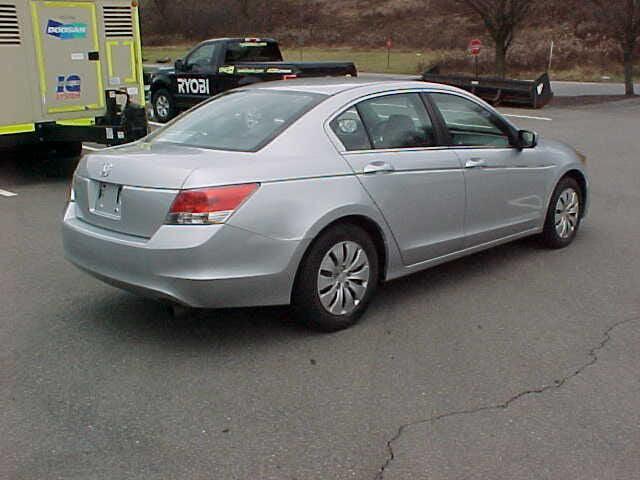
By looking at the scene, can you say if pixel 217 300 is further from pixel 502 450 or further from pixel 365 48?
pixel 365 48

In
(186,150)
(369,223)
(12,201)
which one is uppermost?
(186,150)

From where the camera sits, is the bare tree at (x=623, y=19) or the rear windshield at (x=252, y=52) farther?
the bare tree at (x=623, y=19)

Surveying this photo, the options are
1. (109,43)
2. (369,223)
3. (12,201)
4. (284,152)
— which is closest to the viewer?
(284,152)

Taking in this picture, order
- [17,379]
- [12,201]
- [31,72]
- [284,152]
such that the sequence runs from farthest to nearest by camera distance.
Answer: [31,72]
[12,201]
[284,152]
[17,379]

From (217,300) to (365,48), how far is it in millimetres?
56161

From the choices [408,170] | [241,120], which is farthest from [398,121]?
[241,120]

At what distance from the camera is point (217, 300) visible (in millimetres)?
4137

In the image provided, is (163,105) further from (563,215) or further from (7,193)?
(563,215)

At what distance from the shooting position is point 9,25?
30.2ft

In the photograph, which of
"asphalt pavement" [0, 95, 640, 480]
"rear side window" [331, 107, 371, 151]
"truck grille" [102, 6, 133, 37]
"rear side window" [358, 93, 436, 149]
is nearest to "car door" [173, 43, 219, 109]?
"truck grille" [102, 6, 133, 37]

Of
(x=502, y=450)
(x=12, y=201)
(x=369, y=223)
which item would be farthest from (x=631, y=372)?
(x=12, y=201)

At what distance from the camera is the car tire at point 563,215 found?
6.42 meters

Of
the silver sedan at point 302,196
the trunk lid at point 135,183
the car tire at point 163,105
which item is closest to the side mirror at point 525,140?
the silver sedan at point 302,196

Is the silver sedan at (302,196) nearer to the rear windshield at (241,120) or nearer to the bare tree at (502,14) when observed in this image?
the rear windshield at (241,120)
